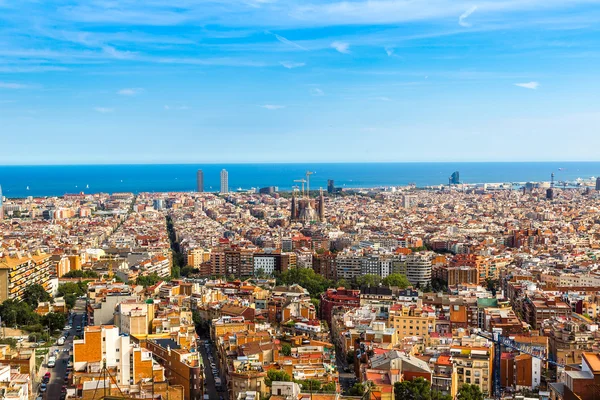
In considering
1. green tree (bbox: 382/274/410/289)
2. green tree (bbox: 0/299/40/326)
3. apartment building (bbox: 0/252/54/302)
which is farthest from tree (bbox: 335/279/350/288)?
green tree (bbox: 0/299/40/326)

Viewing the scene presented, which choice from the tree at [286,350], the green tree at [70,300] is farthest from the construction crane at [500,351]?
the green tree at [70,300]

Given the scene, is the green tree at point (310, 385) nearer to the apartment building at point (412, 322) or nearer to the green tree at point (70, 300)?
the apartment building at point (412, 322)

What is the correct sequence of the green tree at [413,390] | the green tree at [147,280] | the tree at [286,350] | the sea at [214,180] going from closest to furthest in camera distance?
the green tree at [413,390] → the tree at [286,350] → the green tree at [147,280] → the sea at [214,180]

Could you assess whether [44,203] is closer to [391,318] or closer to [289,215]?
[289,215]

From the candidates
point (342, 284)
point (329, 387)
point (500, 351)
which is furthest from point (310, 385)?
A: point (342, 284)

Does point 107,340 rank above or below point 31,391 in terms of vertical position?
above

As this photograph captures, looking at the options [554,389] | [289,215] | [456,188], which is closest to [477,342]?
[554,389]
